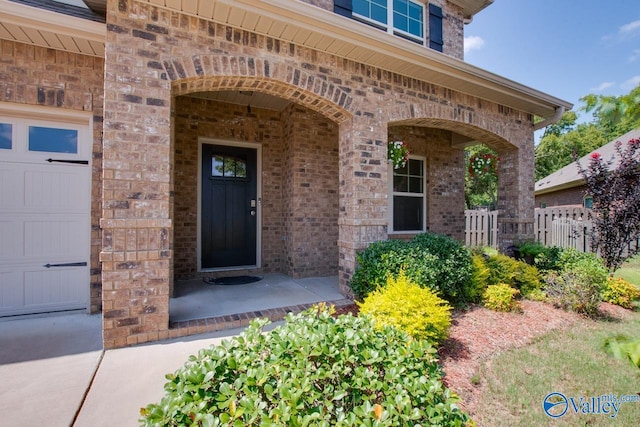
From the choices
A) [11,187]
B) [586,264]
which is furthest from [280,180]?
[586,264]

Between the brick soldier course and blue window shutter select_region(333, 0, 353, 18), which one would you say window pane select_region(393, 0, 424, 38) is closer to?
the brick soldier course

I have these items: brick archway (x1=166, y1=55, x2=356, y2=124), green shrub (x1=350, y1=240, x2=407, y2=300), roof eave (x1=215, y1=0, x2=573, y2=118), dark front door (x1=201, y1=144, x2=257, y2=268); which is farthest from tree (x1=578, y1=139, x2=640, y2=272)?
dark front door (x1=201, y1=144, x2=257, y2=268)

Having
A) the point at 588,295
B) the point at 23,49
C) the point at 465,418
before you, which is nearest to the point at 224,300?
the point at 465,418

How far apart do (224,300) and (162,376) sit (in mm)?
1684

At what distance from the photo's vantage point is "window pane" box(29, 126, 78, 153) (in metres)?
3.62

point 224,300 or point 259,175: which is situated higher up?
point 259,175

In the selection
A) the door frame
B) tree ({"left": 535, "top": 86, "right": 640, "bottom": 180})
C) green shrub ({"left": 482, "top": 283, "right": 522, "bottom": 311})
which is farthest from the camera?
tree ({"left": 535, "top": 86, "right": 640, "bottom": 180})

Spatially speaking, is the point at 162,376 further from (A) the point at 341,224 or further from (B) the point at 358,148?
(B) the point at 358,148

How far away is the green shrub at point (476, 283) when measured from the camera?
163 inches

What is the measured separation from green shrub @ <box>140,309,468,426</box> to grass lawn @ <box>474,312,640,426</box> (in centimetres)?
97

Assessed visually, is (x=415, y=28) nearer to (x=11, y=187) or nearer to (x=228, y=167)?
(x=228, y=167)

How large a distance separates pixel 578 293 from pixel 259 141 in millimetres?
5494

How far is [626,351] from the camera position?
3.18ft

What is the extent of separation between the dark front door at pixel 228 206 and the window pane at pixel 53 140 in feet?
6.35
